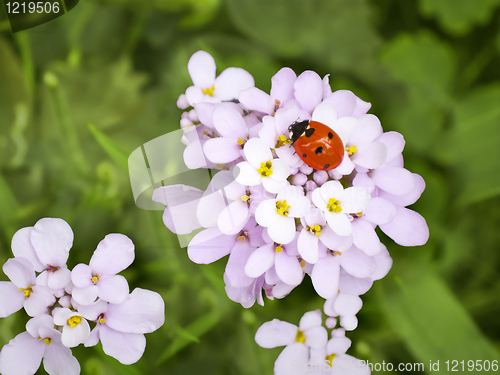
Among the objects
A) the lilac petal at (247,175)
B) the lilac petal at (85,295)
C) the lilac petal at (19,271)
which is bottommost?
the lilac petal at (19,271)

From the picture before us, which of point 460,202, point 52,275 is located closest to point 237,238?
point 52,275

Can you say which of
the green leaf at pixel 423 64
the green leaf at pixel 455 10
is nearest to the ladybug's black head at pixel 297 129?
the green leaf at pixel 423 64

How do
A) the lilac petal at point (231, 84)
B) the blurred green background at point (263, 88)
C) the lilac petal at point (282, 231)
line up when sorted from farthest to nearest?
1. the blurred green background at point (263, 88)
2. the lilac petal at point (231, 84)
3. the lilac petal at point (282, 231)

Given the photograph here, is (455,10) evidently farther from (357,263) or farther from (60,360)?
(60,360)

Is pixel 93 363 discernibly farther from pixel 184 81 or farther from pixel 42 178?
pixel 184 81

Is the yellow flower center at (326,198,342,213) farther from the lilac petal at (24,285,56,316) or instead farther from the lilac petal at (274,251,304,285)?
the lilac petal at (24,285,56,316)

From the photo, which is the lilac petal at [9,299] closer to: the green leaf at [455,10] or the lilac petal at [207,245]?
the lilac petal at [207,245]
